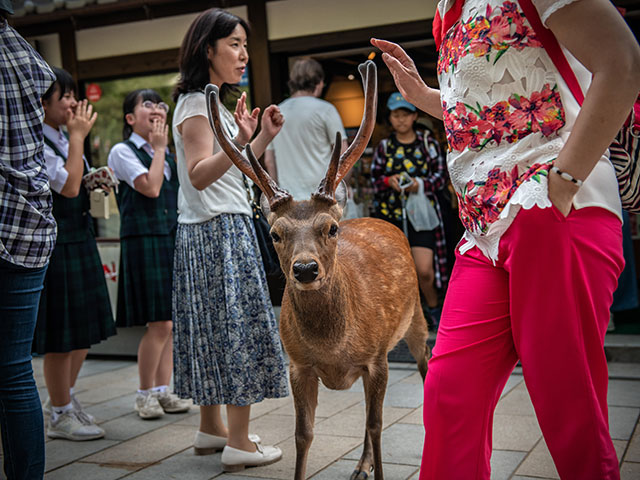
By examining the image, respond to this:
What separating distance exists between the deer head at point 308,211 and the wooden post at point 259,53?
14.4 feet

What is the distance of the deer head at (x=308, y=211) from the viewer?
3.12 metres

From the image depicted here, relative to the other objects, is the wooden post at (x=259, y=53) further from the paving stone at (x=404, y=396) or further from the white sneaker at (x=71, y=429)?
the white sneaker at (x=71, y=429)

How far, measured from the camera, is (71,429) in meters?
4.80

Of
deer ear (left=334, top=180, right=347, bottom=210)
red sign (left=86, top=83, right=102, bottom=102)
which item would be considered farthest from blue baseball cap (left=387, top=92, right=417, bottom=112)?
red sign (left=86, top=83, right=102, bottom=102)

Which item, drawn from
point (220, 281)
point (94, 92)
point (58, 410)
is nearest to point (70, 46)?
point (94, 92)

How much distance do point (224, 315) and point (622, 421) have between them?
8.65ft

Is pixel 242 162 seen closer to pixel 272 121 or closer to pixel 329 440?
pixel 272 121

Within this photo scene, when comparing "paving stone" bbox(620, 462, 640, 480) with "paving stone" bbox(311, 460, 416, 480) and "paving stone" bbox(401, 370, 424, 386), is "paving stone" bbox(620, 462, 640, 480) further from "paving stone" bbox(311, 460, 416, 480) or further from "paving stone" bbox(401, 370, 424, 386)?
"paving stone" bbox(401, 370, 424, 386)

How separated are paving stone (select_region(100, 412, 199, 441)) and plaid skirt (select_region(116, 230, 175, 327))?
27.4 inches

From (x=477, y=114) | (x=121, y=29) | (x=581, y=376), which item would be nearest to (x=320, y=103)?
(x=121, y=29)

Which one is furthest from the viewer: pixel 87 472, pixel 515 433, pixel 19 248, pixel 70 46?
pixel 70 46

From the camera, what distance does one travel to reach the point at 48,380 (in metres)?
4.85

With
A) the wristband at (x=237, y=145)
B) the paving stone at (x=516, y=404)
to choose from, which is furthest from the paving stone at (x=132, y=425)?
the wristband at (x=237, y=145)

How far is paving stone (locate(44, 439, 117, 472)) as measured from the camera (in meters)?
4.38
